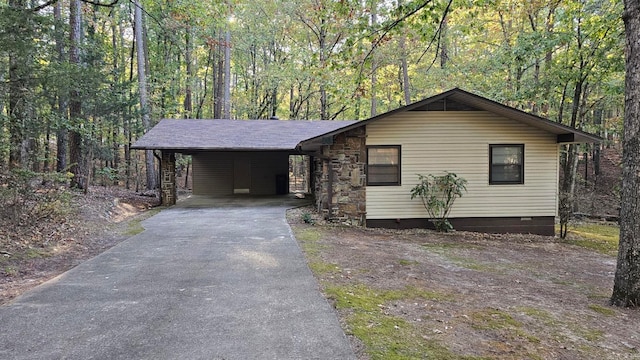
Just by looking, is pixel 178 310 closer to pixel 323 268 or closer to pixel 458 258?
pixel 323 268

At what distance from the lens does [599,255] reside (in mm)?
7602

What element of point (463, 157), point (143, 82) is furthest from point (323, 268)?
point (143, 82)

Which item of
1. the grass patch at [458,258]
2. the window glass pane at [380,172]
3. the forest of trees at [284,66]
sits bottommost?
the grass patch at [458,258]

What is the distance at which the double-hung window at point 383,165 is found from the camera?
366 inches

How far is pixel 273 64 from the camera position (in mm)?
21266

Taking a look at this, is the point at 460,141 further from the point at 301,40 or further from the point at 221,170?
the point at 301,40

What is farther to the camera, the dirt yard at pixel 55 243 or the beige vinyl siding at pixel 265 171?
the beige vinyl siding at pixel 265 171

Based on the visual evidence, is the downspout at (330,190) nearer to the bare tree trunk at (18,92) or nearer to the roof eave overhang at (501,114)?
the roof eave overhang at (501,114)

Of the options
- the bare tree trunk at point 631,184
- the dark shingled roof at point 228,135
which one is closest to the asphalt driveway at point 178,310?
the bare tree trunk at point 631,184

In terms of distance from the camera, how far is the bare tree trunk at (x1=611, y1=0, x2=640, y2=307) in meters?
4.03

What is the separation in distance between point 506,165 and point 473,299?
21.3 feet

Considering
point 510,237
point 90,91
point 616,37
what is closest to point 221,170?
point 90,91

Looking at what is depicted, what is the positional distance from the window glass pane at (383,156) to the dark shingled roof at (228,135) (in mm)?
2856

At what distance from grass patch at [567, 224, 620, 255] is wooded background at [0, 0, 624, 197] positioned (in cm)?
193
